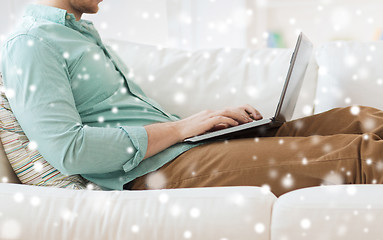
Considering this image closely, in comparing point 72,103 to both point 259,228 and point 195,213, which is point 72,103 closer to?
point 195,213

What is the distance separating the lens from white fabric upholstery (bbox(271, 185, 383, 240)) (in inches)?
29.1

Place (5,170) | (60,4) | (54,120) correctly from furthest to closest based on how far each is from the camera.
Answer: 1. (60,4)
2. (5,170)
3. (54,120)

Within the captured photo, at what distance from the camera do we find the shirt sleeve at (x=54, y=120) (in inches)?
36.8

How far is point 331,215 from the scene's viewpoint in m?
0.75

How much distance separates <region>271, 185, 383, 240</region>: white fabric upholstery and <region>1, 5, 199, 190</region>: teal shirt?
14.4 inches

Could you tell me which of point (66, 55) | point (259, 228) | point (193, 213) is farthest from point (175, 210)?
point (66, 55)

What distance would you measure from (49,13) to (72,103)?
0.96ft

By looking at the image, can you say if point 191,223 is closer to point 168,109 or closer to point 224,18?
point 168,109

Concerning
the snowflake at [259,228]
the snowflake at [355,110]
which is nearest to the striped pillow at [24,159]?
the snowflake at [259,228]

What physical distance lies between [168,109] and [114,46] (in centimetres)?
31

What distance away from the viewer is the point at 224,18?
96.3 inches

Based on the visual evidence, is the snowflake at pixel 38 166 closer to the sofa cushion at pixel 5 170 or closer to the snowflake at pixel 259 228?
the sofa cushion at pixel 5 170

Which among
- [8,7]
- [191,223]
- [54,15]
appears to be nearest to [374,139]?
[191,223]

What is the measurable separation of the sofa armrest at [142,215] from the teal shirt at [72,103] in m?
0.14
